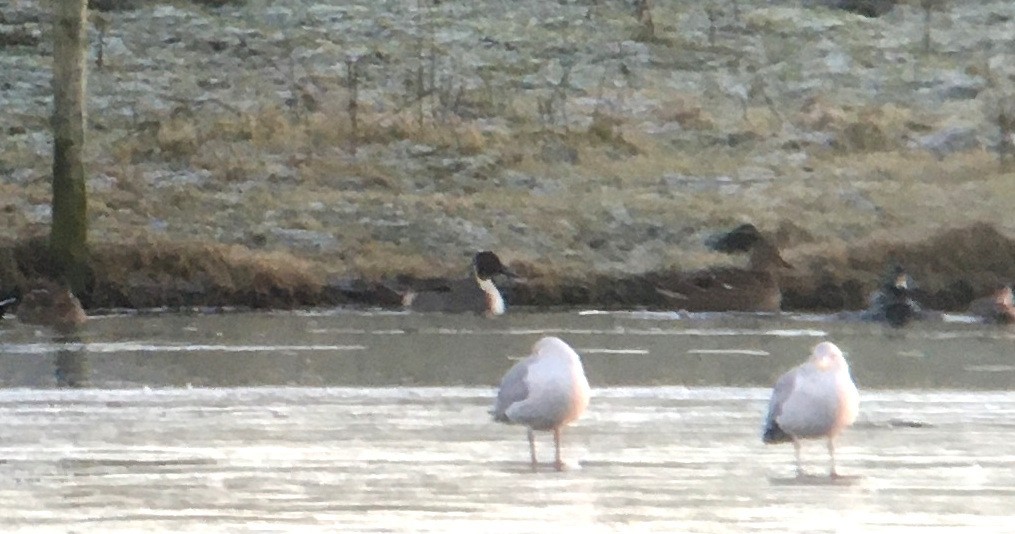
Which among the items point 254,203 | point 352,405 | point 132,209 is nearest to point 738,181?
point 254,203

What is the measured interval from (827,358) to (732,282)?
4.20 m

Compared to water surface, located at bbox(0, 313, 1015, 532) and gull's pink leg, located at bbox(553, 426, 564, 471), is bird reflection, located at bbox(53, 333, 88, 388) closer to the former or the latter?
water surface, located at bbox(0, 313, 1015, 532)

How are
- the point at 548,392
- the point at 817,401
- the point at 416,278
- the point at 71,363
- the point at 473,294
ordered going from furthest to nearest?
the point at 416,278
the point at 473,294
the point at 71,363
the point at 548,392
the point at 817,401

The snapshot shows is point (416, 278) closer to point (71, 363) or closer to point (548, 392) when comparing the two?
point (71, 363)

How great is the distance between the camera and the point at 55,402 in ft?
16.8

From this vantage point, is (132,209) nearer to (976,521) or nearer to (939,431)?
(939,431)

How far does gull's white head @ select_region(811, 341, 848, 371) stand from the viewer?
3.84 m

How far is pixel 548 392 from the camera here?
3.93m

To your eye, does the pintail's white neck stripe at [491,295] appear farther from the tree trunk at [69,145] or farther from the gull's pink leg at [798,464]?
the gull's pink leg at [798,464]

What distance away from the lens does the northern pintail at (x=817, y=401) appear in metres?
3.79

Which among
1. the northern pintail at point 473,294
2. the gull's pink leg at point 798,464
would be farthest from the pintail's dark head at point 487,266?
the gull's pink leg at point 798,464

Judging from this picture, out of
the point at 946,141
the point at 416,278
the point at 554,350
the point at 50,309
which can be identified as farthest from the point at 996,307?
the point at 554,350

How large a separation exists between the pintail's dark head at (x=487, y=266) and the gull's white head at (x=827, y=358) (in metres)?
4.22

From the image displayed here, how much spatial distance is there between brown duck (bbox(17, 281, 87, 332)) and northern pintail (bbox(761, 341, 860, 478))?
15.1ft
